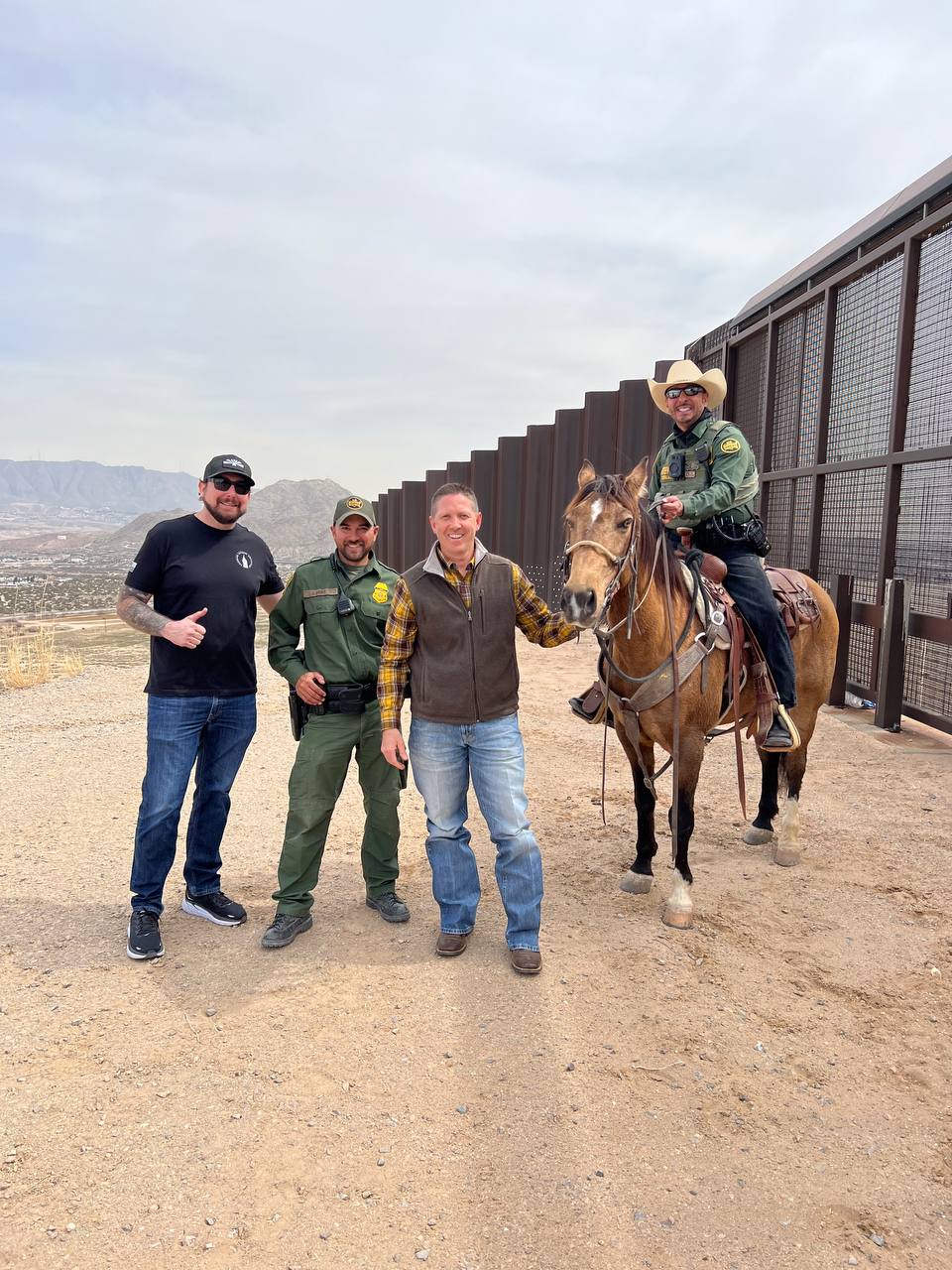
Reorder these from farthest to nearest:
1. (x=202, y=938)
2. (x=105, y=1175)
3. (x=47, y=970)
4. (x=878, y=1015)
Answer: (x=202, y=938) → (x=47, y=970) → (x=878, y=1015) → (x=105, y=1175)

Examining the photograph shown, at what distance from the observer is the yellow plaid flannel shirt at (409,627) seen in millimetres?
3293

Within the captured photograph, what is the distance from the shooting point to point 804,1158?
228 centimetres

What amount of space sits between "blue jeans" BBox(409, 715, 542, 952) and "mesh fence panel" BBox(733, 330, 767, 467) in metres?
7.99

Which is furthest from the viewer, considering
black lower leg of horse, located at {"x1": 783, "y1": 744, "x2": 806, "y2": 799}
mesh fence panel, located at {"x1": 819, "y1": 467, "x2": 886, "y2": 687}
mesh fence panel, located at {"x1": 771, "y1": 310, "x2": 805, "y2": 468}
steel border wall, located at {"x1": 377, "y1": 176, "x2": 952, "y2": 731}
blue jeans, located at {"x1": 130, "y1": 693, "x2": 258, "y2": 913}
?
mesh fence panel, located at {"x1": 771, "y1": 310, "x2": 805, "y2": 468}

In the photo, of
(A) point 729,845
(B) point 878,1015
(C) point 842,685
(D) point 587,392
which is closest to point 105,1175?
(B) point 878,1015

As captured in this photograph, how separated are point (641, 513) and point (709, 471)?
894 millimetres

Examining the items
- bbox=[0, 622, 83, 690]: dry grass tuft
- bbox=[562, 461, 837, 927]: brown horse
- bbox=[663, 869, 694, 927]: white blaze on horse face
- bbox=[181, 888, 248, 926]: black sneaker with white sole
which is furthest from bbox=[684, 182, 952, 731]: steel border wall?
bbox=[0, 622, 83, 690]: dry grass tuft

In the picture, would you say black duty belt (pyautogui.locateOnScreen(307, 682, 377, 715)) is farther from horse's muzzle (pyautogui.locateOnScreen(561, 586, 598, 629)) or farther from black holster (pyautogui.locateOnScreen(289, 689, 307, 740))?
horse's muzzle (pyautogui.locateOnScreen(561, 586, 598, 629))

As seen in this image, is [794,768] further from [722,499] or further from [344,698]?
[344,698]

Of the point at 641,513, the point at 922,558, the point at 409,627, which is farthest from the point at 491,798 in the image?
the point at 922,558

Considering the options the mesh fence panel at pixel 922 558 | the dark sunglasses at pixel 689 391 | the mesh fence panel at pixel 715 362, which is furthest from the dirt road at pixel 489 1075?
the mesh fence panel at pixel 715 362

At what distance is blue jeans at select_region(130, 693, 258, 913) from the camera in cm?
351

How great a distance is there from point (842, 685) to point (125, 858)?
698cm

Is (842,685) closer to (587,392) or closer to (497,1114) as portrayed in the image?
(587,392)
